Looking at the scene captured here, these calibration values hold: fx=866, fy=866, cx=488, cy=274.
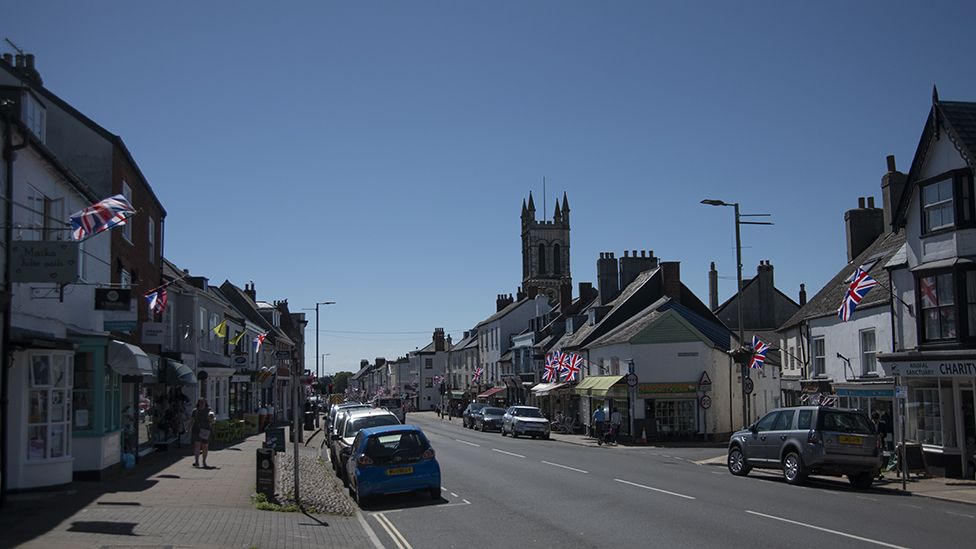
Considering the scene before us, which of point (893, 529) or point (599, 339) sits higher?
point (599, 339)

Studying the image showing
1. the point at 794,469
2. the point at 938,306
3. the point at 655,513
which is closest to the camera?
the point at 655,513

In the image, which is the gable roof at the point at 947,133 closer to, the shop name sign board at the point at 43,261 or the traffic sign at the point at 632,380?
the traffic sign at the point at 632,380

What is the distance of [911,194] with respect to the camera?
22969 millimetres

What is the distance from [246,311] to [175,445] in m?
38.8

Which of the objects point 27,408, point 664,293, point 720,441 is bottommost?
point 720,441

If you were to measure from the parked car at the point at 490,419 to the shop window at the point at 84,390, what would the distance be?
3636cm

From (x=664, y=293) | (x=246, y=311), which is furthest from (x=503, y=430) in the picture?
(x=246, y=311)

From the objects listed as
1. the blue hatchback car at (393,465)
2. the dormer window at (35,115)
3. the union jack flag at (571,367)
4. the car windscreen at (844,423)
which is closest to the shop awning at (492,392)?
the union jack flag at (571,367)

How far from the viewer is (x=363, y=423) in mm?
23078

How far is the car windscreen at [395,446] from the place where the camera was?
1748 cm

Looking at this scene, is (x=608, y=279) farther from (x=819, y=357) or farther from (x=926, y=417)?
(x=926, y=417)

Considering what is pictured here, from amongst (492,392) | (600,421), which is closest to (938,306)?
(600,421)

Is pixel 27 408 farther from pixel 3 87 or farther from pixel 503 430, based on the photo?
pixel 503 430

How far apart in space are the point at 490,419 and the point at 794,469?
1356 inches
